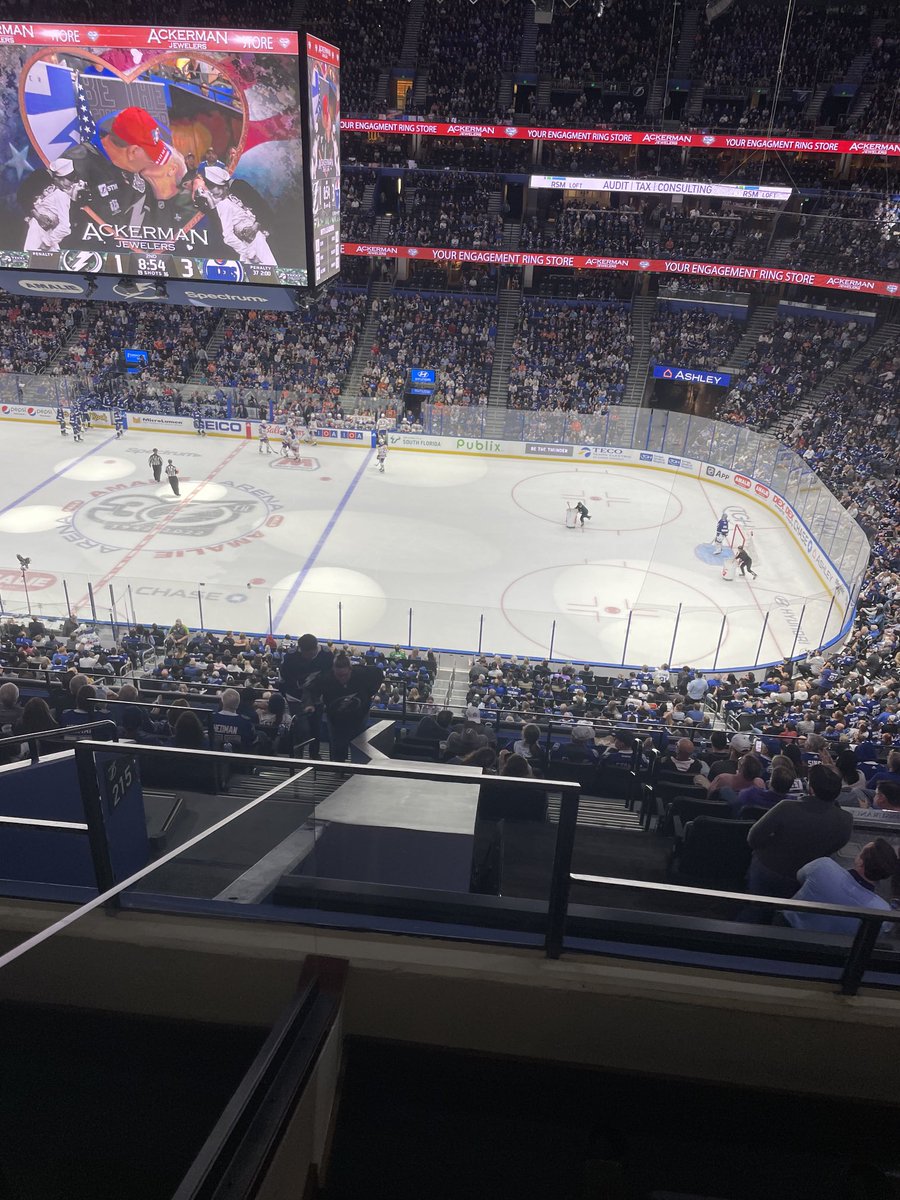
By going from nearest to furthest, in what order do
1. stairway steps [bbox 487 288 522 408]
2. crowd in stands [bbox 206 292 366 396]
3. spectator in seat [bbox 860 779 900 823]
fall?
spectator in seat [bbox 860 779 900 823] → stairway steps [bbox 487 288 522 408] → crowd in stands [bbox 206 292 366 396]

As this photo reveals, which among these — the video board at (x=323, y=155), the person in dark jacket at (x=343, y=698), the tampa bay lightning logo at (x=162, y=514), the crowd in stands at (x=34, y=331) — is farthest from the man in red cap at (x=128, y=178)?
the crowd in stands at (x=34, y=331)

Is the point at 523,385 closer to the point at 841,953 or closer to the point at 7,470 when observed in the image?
the point at 7,470

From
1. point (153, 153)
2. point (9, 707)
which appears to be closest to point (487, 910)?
point (9, 707)

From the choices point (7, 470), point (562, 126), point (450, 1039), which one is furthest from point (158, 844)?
point (562, 126)

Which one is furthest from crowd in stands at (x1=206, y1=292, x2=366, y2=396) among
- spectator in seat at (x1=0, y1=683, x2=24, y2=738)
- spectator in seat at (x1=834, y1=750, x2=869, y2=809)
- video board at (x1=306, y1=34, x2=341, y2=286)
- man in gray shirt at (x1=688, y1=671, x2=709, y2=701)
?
spectator in seat at (x1=834, y1=750, x2=869, y2=809)

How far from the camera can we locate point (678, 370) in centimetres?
3162

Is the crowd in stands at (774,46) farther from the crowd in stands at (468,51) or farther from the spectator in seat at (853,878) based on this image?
the spectator in seat at (853,878)

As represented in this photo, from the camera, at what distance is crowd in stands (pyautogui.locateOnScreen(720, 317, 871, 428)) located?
28875 mm

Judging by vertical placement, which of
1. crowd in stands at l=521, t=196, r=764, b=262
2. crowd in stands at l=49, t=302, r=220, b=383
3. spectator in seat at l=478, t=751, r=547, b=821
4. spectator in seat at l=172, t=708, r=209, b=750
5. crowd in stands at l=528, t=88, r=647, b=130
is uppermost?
crowd in stands at l=528, t=88, r=647, b=130

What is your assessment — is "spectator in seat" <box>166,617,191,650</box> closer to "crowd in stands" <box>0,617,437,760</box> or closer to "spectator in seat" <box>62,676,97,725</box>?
"crowd in stands" <box>0,617,437,760</box>

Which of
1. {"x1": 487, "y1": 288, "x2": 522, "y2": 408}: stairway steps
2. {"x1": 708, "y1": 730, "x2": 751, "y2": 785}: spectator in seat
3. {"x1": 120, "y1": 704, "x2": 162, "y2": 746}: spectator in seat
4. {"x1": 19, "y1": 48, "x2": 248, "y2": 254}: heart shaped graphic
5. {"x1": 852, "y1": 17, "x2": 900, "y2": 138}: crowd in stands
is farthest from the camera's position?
{"x1": 487, "y1": 288, "x2": 522, "y2": 408}: stairway steps

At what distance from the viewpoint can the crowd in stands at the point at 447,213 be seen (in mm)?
33750

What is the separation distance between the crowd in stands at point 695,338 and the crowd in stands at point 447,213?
730 cm

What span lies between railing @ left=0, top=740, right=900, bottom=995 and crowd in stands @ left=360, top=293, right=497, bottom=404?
→ 97.1 feet
